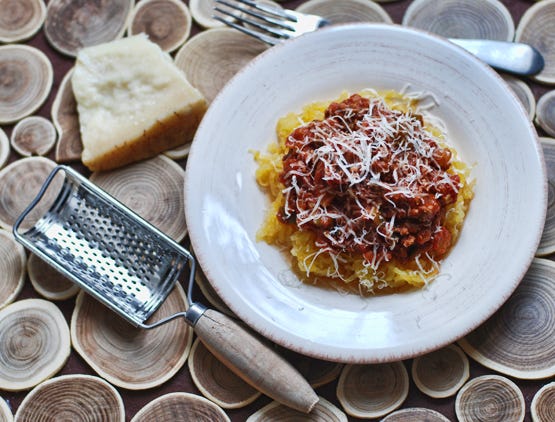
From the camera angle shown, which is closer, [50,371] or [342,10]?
[50,371]

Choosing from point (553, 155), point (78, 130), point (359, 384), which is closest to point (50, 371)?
point (78, 130)

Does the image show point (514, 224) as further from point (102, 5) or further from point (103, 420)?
point (102, 5)

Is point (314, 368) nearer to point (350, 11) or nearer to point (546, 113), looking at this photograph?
point (546, 113)

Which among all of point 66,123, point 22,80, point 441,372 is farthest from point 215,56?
point 441,372

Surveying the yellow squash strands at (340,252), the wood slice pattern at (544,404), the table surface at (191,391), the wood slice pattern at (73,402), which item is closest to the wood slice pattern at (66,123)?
the table surface at (191,391)

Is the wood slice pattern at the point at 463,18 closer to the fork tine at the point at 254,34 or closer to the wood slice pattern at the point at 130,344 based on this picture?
the fork tine at the point at 254,34

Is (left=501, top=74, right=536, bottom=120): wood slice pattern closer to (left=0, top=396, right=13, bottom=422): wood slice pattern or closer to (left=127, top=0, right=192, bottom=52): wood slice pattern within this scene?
(left=127, top=0, right=192, bottom=52): wood slice pattern
